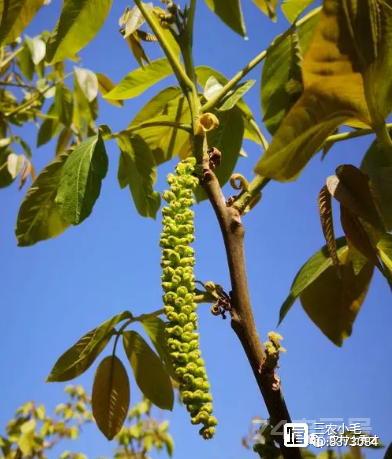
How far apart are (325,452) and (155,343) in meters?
0.43

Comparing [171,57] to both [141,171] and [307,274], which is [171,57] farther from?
[307,274]

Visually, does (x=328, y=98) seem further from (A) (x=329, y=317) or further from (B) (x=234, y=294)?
(A) (x=329, y=317)

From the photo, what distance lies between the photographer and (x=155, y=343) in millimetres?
1209

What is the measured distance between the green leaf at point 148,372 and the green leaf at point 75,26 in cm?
63

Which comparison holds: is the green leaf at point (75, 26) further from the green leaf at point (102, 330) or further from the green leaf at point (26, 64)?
the green leaf at point (26, 64)

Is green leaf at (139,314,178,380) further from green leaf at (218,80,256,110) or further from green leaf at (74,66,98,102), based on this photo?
green leaf at (74,66,98,102)

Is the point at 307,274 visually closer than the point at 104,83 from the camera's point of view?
Yes

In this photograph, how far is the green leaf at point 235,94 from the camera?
102cm

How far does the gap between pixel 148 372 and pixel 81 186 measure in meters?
0.44

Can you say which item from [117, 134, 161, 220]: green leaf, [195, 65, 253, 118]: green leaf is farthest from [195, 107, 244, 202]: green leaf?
[117, 134, 161, 220]: green leaf

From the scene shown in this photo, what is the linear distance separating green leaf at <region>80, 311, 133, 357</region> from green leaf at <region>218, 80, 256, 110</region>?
47cm

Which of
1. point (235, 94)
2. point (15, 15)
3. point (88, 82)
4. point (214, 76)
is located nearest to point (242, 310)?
point (235, 94)

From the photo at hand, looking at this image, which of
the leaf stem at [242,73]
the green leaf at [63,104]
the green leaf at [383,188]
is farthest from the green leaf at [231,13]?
the green leaf at [63,104]

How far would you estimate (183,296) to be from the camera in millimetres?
831
